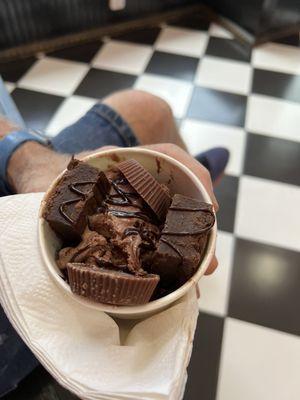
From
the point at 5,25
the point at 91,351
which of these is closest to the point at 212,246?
the point at 91,351

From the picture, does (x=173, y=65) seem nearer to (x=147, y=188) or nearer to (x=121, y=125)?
(x=121, y=125)

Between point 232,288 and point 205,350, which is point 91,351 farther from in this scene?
point 232,288

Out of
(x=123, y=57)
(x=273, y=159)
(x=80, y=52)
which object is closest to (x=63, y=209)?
(x=273, y=159)

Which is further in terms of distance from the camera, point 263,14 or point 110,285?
point 263,14

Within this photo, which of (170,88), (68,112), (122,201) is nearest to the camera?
(122,201)

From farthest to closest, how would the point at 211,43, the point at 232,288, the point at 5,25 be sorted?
the point at 211,43
the point at 5,25
the point at 232,288

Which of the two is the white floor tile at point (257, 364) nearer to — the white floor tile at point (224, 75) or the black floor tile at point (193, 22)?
the white floor tile at point (224, 75)

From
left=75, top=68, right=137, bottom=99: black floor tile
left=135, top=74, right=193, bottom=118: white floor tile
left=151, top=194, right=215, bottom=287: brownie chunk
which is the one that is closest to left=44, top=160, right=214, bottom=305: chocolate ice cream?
left=151, top=194, right=215, bottom=287: brownie chunk
